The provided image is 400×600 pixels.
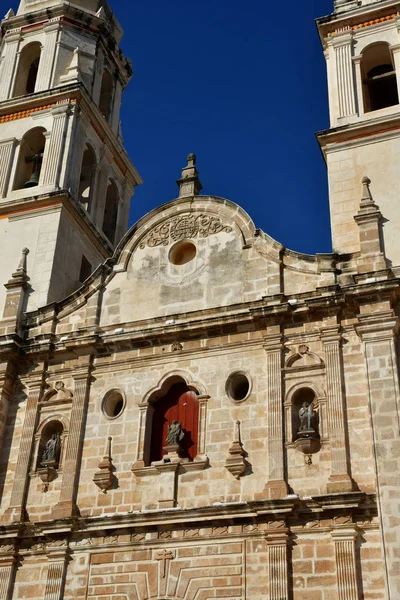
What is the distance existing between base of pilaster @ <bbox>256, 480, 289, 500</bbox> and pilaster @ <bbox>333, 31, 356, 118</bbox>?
9.20 metres

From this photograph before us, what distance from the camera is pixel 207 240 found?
19.4 meters

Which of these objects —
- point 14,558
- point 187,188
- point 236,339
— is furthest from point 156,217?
point 14,558

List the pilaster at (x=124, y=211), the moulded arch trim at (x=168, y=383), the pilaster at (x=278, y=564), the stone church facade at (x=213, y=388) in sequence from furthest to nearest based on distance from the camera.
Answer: the pilaster at (x=124, y=211) → the moulded arch trim at (x=168, y=383) → the stone church facade at (x=213, y=388) → the pilaster at (x=278, y=564)

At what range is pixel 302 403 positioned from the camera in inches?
653

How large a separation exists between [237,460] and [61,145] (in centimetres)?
1079

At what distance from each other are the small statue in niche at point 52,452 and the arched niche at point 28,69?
38.3ft

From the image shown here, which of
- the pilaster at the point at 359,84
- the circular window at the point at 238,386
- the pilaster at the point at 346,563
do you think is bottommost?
the pilaster at the point at 346,563

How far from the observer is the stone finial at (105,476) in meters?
16.9

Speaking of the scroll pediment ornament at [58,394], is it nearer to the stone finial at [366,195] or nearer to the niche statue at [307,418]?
the niche statue at [307,418]

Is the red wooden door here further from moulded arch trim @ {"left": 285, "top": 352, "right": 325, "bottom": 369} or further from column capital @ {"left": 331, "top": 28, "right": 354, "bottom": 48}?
column capital @ {"left": 331, "top": 28, "right": 354, "bottom": 48}

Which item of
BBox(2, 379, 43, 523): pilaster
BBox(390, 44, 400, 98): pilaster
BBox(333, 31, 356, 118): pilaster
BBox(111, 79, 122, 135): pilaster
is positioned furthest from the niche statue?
A: BBox(111, 79, 122, 135): pilaster

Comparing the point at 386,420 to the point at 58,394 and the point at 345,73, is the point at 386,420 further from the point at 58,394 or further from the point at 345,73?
the point at 345,73

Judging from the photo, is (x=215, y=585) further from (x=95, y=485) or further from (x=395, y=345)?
(x=395, y=345)

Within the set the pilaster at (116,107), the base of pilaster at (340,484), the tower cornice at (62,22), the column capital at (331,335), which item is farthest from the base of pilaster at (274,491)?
the tower cornice at (62,22)
